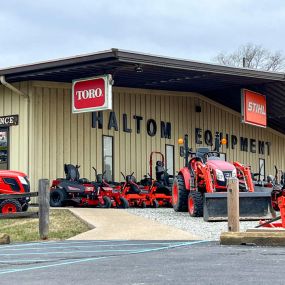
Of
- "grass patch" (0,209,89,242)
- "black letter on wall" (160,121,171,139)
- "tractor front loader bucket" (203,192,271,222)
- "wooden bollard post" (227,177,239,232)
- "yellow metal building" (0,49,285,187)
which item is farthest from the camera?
"black letter on wall" (160,121,171,139)

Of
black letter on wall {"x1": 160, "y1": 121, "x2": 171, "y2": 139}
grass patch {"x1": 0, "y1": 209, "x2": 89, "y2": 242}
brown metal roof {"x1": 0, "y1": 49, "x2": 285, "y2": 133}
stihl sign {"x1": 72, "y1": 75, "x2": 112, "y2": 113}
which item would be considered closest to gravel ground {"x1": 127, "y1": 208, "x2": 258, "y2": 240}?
grass patch {"x1": 0, "y1": 209, "x2": 89, "y2": 242}

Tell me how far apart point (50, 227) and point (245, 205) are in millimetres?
4285

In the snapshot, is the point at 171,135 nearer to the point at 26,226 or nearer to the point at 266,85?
the point at 266,85

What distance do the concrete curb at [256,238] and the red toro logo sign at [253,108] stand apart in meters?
11.5

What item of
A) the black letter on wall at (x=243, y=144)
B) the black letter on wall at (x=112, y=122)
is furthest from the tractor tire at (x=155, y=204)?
the black letter on wall at (x=243, y=144)

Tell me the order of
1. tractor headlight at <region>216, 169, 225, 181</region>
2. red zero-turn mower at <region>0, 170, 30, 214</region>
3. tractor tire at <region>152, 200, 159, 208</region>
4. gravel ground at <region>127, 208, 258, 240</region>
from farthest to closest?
tractor tire at <region>152, 200, 159, 208</region> < red zero-turn mower at <region>0, 170, 30, 214</region> < tractor headlight at <region>216, 169, 225, 181</region> < gravel ground at <region>127, 208, 258, 240</region>

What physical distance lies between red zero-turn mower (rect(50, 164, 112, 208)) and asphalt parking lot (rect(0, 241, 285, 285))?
784cm

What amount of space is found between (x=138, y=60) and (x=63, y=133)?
14.1 ft

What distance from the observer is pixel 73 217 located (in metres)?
15.3

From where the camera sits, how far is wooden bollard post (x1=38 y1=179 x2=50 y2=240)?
12.8m

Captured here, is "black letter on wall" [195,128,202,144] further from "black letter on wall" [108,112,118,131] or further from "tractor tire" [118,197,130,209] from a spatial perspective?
"tractor tire" [118,197,130,209]

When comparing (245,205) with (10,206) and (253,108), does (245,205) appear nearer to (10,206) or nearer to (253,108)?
(10,206)

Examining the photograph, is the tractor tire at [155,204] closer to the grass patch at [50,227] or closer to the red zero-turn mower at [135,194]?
the red zero-turn mower at [135,194]

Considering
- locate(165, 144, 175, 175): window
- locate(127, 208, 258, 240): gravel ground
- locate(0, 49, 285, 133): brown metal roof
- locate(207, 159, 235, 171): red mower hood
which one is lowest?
locate(127, 208, 258, 240): gravel ground
